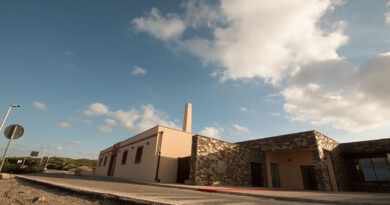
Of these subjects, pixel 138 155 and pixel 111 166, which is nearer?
pixel 138 155

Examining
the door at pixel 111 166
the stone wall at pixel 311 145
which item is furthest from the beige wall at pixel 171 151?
the door at pixel 111 166

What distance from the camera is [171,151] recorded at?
1418 centimetres

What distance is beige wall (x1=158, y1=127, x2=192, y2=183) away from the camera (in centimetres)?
1340

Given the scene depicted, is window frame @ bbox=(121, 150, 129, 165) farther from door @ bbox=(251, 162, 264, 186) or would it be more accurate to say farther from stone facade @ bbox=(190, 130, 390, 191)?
door @ bbox=(251, 162, 264, 186)

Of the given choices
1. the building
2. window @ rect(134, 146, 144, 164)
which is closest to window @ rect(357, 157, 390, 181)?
the building

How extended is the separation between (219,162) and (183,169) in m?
2.75

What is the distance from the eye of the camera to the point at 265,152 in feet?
51.1

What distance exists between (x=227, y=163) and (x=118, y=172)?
1268cm

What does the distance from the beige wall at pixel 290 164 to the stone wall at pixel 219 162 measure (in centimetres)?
194

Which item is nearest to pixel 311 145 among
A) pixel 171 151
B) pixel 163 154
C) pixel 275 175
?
pixel 275 175

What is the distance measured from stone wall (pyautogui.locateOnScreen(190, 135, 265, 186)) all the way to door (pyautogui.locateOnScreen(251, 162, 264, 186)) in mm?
416

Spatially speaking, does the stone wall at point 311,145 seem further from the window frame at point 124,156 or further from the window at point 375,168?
the window frame at point 124,156

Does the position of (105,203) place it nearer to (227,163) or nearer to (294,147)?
(227,163)

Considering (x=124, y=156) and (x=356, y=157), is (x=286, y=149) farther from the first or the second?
(x=124, y=156)
